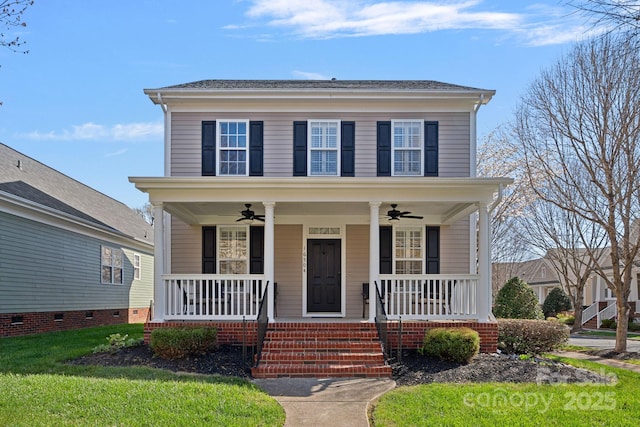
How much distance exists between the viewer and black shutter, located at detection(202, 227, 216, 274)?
14.1 metres

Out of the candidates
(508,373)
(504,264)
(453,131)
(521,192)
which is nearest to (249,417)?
(508,373)

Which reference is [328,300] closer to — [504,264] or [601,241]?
[601,241]

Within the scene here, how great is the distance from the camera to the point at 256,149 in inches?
555

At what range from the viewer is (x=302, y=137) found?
14180 mm

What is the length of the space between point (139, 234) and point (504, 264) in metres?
19.5

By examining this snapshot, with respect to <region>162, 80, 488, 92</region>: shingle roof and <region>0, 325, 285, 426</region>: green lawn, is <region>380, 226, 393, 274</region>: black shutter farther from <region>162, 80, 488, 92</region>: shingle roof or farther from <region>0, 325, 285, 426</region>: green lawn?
<region>0, 325, 285, 426</region>: green lawn

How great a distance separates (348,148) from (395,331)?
5014mm

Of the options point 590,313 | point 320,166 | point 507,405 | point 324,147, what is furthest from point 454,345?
point 590,313

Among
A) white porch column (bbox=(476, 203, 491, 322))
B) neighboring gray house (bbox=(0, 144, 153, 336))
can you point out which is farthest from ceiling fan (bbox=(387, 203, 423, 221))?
neighboring gray house (bbox=(0, 144, 153, 336))

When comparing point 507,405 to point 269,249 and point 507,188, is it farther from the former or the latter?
point 507,188

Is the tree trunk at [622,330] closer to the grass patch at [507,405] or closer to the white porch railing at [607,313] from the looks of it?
the grass patch at [507,405]

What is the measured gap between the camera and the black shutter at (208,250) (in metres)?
14.1

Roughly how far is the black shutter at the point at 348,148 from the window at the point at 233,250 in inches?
116

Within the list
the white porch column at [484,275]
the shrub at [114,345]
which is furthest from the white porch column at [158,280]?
the white porch column at [484,275]
